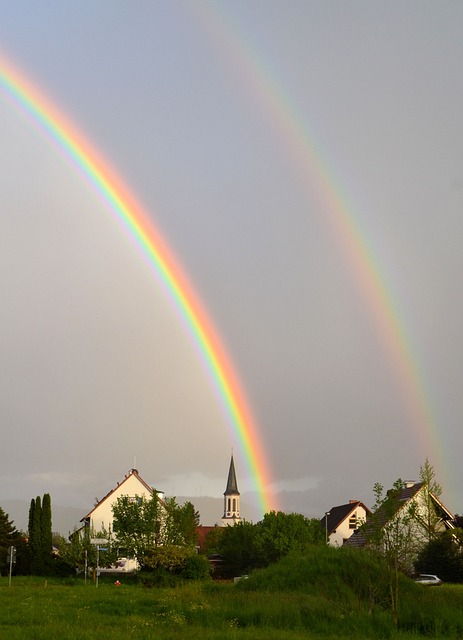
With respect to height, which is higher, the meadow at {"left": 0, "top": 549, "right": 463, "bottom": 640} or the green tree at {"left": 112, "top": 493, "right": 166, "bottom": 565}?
the green tree at {"left": 112, "top": 493, "right": 166, "bottom": 565}

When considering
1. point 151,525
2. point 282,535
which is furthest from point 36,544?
point 282,535

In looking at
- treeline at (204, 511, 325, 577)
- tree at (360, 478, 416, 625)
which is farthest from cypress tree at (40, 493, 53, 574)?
tree at (360, 478, 416, 625)

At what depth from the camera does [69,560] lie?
60469mm

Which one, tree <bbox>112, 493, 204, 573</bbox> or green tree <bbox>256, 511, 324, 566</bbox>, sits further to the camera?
green tree <bbox>256, 511, 324, 566</bbox>

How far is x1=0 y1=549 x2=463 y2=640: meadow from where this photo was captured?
2120cm

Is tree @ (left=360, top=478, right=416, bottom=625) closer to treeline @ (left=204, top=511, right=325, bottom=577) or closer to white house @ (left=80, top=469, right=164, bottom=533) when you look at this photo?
treeline @ (left=204, top=511, right=325, bottom=577)

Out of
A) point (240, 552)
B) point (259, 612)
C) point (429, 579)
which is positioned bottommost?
point (259, 612)

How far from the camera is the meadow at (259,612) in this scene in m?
21.2

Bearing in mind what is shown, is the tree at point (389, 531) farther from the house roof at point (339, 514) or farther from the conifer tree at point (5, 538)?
the house roof at point (339, 514)

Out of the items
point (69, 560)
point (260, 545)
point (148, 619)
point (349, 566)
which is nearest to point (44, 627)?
point (148, 619)

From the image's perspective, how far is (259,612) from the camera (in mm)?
25062

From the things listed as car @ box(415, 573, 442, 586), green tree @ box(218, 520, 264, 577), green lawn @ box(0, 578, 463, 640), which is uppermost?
green tree @ box(218, 520, 264, 577)

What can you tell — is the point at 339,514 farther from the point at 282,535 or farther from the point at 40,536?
the point at 40,536

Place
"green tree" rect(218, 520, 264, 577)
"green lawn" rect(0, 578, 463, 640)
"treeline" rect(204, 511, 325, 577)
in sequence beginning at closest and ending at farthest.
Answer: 1. "green lawn" rect(0, 578, 463, 640)
2. "treeline" rect(204, 511, 325, 577)
3. "green tree" rect(218, 520, 264, 577)
